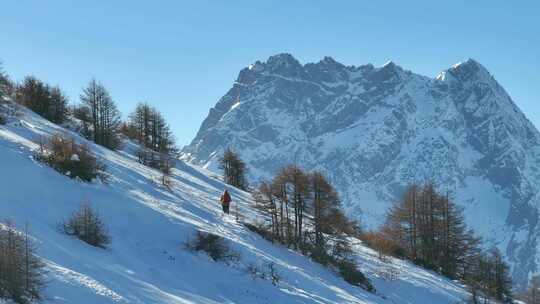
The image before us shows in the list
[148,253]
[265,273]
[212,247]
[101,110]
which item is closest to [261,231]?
[265,273]

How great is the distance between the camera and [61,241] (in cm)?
1856

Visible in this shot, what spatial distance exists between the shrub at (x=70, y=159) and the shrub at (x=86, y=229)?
6500mm

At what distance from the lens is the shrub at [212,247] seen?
2331 centimetres

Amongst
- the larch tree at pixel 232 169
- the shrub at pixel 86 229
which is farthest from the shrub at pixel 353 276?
the larch tree at pixel 232 169

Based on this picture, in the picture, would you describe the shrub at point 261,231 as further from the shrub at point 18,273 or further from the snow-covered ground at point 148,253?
the shrub at point 18,273

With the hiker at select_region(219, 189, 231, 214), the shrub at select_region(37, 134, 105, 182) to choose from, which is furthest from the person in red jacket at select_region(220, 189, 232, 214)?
the shrub at select_region(37, 134, 105, 182)

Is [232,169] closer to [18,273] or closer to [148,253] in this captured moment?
[148,253]

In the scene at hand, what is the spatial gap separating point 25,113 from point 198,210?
18.9 metres

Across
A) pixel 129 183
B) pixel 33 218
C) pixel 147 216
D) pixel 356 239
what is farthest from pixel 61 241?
pixel 356 239

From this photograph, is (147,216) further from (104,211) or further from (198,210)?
(198,210)

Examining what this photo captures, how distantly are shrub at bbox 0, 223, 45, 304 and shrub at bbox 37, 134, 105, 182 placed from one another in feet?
40.6

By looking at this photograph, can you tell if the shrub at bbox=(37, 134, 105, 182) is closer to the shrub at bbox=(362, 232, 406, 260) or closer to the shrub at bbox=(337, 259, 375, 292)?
the shrub at bbox=(337, 259, 375, 292)

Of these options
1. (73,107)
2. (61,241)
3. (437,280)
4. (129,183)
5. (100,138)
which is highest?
(73,107)

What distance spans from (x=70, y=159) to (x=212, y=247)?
25.9 feet
